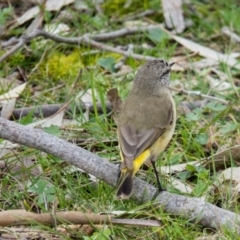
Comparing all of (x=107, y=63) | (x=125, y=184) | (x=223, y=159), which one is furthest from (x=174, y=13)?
(x=125, y=184)

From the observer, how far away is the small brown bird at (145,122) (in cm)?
504

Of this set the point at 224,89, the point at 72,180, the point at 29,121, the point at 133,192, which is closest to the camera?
the point at 133,192

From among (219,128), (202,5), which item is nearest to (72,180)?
(219,128)

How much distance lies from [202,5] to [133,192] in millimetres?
4230

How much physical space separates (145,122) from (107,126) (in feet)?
2.71

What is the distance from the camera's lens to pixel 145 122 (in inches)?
216

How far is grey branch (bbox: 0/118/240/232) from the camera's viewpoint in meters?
4.81

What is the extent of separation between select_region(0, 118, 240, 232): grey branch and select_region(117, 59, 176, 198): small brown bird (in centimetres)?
14

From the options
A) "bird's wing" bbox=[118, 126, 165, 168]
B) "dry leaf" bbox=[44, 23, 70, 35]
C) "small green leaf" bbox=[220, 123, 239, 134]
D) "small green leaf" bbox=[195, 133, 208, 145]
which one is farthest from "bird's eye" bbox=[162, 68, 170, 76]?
"dry leaf" bbox=[44, 23, 70, 35]

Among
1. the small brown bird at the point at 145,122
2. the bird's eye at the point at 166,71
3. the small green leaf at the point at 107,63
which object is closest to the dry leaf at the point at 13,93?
the small green leaf at the point at 107,63

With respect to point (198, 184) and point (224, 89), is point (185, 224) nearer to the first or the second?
point (198, 184)

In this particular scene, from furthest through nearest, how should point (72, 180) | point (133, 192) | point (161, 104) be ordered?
point (161, 104) < point (72, 180) < point (133, 192)

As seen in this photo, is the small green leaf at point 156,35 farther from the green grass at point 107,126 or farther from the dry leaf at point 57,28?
the dry leaf at point 57,28

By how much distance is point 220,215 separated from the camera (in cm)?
479
